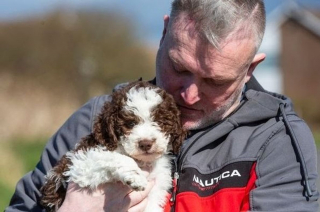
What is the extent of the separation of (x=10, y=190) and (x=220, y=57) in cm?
1204

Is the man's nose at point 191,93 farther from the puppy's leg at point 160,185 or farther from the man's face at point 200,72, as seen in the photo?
the puppy's leg at point 160,185

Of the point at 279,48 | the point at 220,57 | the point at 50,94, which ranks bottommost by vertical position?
the point at 220,57

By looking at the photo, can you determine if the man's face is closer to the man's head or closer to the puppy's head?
the man's head

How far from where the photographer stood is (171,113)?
4668 millimetres

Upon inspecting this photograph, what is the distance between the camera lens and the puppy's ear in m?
4.58

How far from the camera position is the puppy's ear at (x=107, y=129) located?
4582mm

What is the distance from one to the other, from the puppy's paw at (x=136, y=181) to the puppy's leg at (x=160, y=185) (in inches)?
12.7

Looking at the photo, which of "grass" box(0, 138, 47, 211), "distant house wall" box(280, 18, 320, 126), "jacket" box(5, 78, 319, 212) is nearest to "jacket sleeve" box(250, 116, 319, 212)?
"jacket" box(5, 78, 319, 212)

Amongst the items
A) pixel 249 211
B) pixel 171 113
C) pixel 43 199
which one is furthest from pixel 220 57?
pixel 43 199

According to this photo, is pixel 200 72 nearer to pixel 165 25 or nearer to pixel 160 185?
pixel 165 25

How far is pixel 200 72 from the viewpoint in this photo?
4.71 m

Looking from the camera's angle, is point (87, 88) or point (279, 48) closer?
point (87, 88)

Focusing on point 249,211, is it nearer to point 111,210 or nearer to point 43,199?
point 111,210

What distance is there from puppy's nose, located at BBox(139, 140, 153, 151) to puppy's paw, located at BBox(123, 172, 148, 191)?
16cm
